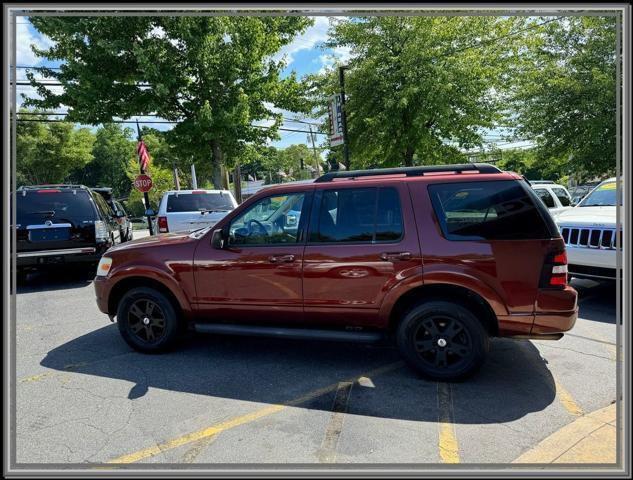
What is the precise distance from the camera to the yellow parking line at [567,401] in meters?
3.22

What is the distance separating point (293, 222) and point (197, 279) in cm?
118

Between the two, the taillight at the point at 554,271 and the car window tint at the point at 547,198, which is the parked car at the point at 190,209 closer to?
the taillight at the point at 554,271

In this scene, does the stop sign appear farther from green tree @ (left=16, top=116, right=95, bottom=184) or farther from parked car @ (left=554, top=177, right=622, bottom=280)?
green tree @ (left=16, top=116, right=95, bottom=184)

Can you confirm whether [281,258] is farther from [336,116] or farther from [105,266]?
[336,116]

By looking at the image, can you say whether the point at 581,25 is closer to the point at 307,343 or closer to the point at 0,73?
the point at 307,343

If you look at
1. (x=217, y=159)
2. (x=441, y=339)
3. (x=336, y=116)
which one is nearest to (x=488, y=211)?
(x=441, y=339)

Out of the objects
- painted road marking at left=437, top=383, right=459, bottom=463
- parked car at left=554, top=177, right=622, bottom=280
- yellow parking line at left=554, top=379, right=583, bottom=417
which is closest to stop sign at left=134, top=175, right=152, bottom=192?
parked car at left=554, top=177, right=622, bottom=280

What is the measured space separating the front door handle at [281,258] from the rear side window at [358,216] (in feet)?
0.90

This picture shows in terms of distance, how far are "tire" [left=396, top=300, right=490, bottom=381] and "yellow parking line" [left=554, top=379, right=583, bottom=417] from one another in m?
0.67

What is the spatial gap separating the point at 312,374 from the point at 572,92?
14426 millimetres

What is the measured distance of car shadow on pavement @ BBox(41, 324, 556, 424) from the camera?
11.0 ft

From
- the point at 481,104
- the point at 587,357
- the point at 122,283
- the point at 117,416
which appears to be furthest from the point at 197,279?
the point at 481,104

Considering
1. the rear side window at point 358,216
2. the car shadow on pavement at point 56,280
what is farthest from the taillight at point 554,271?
the car shadow on pavement at point 56,280

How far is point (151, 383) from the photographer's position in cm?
381
